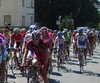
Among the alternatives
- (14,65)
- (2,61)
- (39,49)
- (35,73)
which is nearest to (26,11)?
(14,65)

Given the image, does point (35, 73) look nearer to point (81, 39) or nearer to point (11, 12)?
point (81, 39)

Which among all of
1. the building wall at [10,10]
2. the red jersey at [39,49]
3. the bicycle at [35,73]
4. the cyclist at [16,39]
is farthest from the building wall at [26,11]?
the bicycle at [35,73]

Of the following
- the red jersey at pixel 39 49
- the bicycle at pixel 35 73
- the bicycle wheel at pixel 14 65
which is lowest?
the bicycle wheel at pixel 14 65

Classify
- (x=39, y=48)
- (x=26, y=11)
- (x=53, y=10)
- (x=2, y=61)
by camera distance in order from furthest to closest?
(x=53, y=10)
(x=26, y=11)
(x=2, y=61)
(x=39, y=48)

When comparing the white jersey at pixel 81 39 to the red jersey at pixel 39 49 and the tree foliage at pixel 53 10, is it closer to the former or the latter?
the red jersey at pixel 39 49

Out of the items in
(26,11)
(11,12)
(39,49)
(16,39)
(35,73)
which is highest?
(26,11)

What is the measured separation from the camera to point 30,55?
941cm

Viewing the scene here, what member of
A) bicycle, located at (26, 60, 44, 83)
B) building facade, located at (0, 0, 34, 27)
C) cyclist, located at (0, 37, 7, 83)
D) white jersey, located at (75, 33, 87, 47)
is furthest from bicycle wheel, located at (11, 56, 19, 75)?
building facade, located at (0, 0, 34, 27)

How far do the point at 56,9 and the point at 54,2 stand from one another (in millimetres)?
1321

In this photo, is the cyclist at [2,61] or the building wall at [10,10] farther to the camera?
the building wall at [10,10]

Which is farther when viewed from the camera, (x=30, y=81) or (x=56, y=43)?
(x=56, y=43)

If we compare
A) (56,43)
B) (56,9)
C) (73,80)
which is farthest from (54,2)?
(73,80)

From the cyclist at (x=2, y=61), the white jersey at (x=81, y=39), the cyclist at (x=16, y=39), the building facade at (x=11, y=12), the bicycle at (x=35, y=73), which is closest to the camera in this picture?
the bicycle at (x=35, y=73)

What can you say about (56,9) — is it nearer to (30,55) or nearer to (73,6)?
(73,6)
